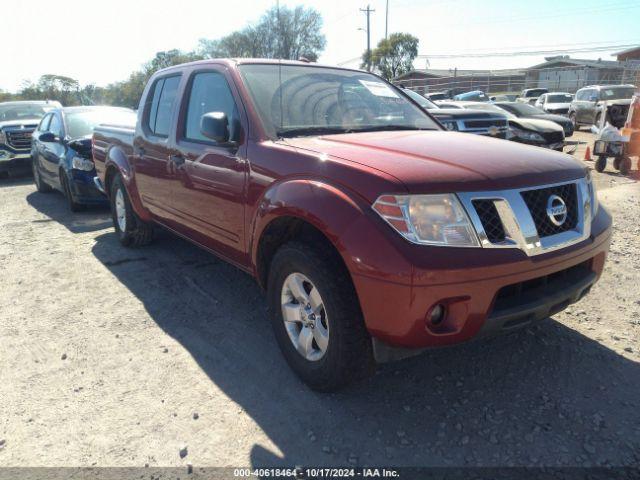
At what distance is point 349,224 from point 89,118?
761 centimetres

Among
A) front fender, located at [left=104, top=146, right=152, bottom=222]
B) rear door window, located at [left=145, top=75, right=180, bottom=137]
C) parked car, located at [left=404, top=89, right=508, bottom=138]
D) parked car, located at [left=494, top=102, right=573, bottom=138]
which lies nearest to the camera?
rear door window, located at [left=145, top=75, right=180, bottom=137]

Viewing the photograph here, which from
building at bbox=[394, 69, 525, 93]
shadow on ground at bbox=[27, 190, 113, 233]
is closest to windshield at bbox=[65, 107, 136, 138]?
shadow on ground at bbox=[27, 190, 113, 233]

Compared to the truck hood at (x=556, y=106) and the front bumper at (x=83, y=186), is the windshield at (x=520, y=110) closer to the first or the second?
the truck hood at (x=556, y=106)

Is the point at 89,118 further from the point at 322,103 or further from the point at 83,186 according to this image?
the point at 322,103

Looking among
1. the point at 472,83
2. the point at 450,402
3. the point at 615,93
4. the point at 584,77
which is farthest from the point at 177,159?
the point at 472,83

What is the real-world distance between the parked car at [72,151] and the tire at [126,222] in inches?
52.8

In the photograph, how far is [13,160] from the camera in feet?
37.6

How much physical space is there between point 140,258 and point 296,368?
320 centimetres

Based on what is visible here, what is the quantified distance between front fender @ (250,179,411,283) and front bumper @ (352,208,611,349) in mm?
32

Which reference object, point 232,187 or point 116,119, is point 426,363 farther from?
point 116,119

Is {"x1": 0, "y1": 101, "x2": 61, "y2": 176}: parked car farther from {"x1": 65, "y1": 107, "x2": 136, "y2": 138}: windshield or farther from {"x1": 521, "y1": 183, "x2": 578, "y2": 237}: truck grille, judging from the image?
{"x1": 521, "y1": 183, "x2": 578, "y2": 237}: truck grille

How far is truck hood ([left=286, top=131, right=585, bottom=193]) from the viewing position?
232 centimetres

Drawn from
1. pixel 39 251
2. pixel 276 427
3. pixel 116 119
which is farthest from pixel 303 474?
pixel 116 119

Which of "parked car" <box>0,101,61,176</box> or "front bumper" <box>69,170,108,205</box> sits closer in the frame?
"front bumper" <box>69,170,108,205</box>
